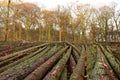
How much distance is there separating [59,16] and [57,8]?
317cm

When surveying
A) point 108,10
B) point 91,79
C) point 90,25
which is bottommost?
point 91,79

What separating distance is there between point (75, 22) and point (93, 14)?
4.08 meters

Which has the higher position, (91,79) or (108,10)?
(108,10)

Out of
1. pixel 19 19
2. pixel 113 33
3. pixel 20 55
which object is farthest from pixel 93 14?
pixel 20 55

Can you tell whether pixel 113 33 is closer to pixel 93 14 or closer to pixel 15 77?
pixel 93 14

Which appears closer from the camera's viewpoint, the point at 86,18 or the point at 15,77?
the point at 15,77

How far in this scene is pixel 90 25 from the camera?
132ft

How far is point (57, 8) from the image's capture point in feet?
140

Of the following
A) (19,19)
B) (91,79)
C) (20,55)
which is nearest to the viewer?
(91,79)

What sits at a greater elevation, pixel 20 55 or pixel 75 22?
pixel 75 22

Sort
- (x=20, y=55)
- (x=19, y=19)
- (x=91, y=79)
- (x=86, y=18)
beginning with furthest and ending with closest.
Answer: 1. (x=86, y=18)
2. (x=19, y=19)
3. (x=20, y=55)
4. (x=91, y=79)

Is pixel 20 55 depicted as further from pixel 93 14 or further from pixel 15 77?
pixel 93 14

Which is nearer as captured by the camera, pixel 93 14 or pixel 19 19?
pixel 19 19

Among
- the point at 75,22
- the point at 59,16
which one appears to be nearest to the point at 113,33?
the point at 75,22
